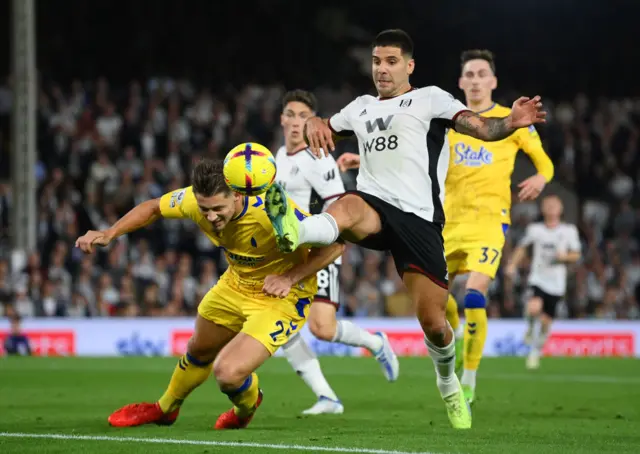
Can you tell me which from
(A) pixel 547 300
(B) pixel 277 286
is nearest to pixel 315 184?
(B) pixel 277 286

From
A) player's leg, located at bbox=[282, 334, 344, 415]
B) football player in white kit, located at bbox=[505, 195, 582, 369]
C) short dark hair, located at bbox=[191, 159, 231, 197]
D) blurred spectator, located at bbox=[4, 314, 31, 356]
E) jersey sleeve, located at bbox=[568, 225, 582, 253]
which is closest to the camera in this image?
short dark hair, located at bbox=[191, 159, 231, 197]

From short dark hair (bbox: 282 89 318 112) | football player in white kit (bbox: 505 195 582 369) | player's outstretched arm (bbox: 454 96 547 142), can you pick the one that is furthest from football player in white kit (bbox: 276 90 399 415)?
football player in white kit (bbox: 505 195 582 369)

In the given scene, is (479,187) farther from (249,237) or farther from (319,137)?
(249,237)

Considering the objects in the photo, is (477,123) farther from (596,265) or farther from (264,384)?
(596,265)

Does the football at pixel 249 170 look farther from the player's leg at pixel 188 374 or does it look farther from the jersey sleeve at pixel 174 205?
the player's leg at pixel 188 374

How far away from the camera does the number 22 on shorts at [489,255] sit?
9750 mm

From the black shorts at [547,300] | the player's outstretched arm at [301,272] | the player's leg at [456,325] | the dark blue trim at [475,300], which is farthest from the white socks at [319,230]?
the black shorts at [547,300]

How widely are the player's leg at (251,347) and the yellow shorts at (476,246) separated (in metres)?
2.25

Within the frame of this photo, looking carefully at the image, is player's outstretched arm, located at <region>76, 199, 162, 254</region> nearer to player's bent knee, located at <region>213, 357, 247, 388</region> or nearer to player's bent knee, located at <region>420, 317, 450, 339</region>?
player's bent knee, located at <region>213, 357, 247, 388</region>

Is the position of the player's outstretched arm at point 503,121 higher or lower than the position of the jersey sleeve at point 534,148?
higher

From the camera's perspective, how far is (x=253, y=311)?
7.83 m

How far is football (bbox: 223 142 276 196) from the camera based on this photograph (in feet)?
22.8

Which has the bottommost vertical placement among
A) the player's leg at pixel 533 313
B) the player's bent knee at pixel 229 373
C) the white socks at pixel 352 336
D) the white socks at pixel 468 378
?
the player's leg at pixel 533 313

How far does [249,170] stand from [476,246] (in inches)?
135
